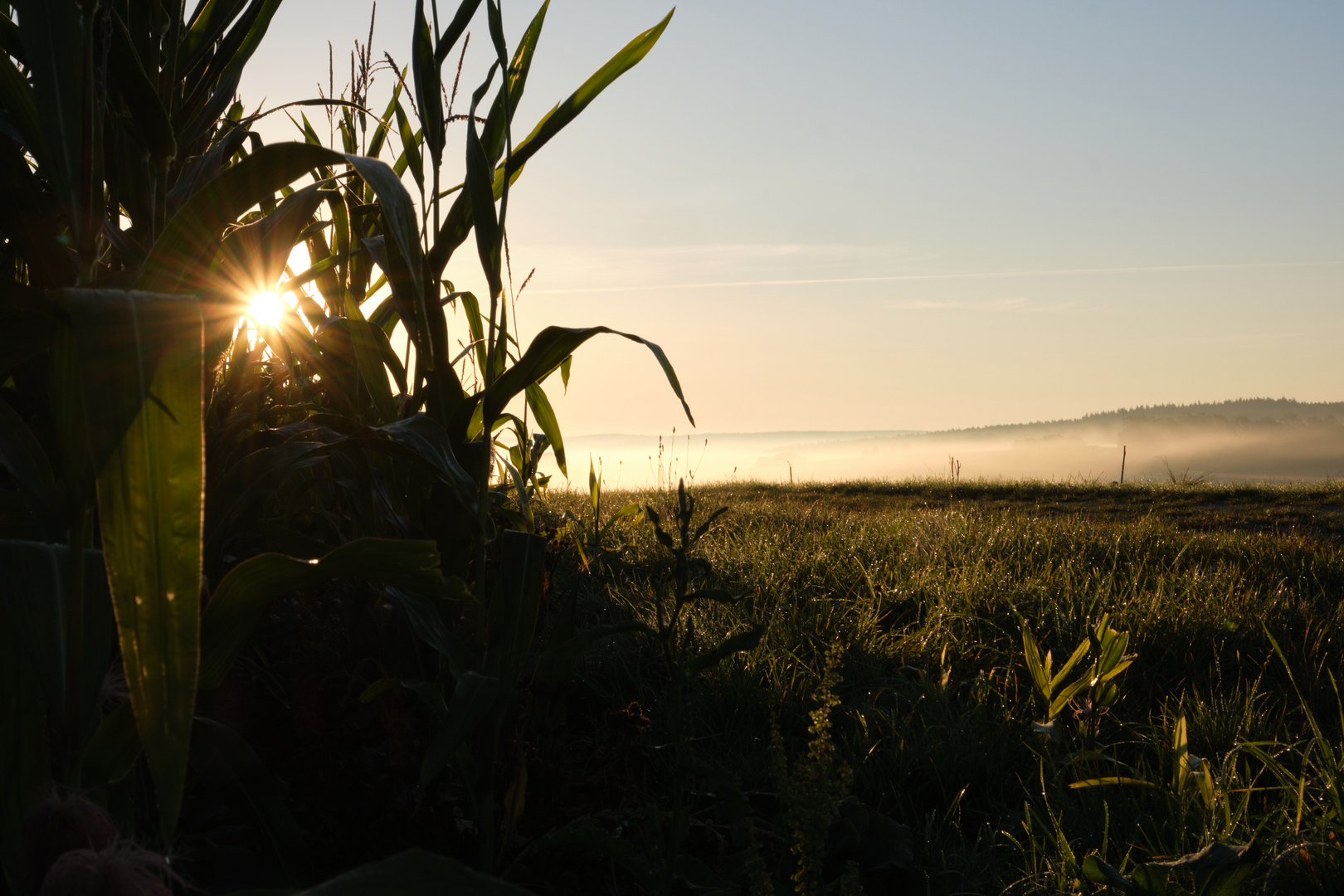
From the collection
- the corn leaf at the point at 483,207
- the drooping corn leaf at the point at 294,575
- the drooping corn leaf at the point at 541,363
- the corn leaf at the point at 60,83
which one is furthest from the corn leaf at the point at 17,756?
the corn leaf at the point at 483,207

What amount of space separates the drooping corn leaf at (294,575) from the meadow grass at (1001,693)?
1.47ft

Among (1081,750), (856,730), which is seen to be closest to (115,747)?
(856,730)

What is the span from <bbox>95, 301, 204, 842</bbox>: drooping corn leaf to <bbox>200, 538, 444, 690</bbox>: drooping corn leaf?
0.16 m

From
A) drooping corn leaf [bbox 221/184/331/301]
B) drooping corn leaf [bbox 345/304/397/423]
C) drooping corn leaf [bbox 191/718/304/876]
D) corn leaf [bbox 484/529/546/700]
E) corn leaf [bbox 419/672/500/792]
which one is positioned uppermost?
drooping corn leaf [bbox 221/184/331/301]

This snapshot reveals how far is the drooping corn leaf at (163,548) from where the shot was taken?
46cm

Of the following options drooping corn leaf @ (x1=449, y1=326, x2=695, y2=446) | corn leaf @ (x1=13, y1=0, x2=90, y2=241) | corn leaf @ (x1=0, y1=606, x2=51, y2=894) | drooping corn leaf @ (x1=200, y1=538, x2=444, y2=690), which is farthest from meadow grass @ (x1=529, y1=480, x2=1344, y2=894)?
corn leaf @ (x1=13, y1=0, x2=90, y2=241)

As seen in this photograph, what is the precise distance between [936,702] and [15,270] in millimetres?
1995

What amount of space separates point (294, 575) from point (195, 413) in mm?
212

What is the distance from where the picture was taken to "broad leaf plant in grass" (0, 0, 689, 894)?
18.5 inches

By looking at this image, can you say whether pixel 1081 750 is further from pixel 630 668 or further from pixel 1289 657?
pixel 1289 657

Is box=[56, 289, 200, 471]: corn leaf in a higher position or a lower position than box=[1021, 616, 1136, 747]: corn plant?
higher

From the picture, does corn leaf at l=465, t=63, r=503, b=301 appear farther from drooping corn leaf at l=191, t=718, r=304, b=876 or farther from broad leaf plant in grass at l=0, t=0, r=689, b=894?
drooping corn leaf at l=191, t=718, r=304, b=876

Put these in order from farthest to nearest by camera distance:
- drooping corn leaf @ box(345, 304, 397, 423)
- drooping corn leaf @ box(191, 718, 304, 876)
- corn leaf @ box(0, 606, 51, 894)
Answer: drooping corn leaf @ box(345, 304, 397, 423) < drooping corn leaf @ box(191, 718, 304, 876) < corn leaf @ box(0, 606, 51, 894)

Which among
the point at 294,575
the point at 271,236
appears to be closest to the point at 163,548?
the point at 294,575
